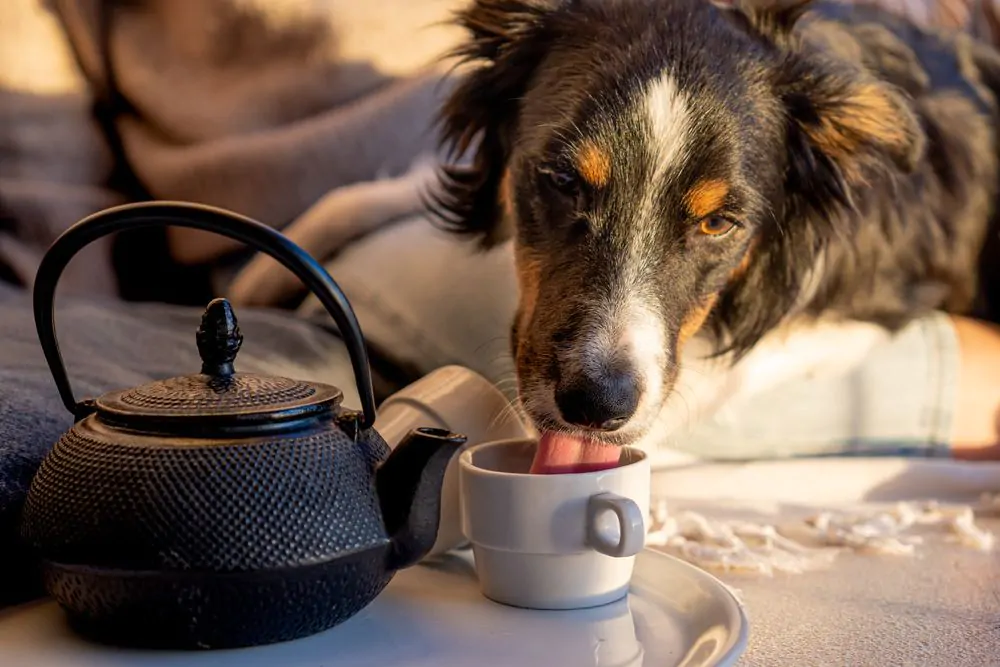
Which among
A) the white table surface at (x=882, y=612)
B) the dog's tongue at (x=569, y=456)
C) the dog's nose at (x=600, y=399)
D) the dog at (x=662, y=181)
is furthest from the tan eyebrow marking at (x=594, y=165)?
the white table surface at (x=882, y=612)

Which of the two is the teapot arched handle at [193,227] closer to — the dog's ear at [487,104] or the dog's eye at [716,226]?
the dog's eye at [716,226]

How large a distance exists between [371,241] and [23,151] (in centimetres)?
67

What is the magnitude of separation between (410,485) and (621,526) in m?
0.17

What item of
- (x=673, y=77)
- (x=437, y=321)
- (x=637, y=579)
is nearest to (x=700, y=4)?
(x=673, y=77)

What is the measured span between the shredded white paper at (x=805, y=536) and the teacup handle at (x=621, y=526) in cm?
34

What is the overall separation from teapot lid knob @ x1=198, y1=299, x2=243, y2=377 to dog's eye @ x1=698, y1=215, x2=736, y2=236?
2.07 ft

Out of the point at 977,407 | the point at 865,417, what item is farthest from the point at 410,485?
the point at 977,407

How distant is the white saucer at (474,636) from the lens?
0.67 m

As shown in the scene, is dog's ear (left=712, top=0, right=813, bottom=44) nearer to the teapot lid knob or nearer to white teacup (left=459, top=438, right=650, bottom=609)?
white teacup (left=459, top=438, right=650, bottom=609)

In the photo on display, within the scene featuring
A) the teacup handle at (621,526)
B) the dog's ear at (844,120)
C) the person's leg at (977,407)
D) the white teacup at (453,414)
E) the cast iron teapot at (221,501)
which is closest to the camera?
the cast iron teapot at (221,501)

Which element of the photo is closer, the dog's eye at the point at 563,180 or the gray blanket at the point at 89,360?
the gray blanket at the point at 89,360

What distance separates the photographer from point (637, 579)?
33.7 inches

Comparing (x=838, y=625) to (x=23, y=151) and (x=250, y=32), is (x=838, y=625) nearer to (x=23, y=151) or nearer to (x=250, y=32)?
(x=250, y=32)

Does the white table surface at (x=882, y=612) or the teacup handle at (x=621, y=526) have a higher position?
the teacup handle at (x=621, y=526)
